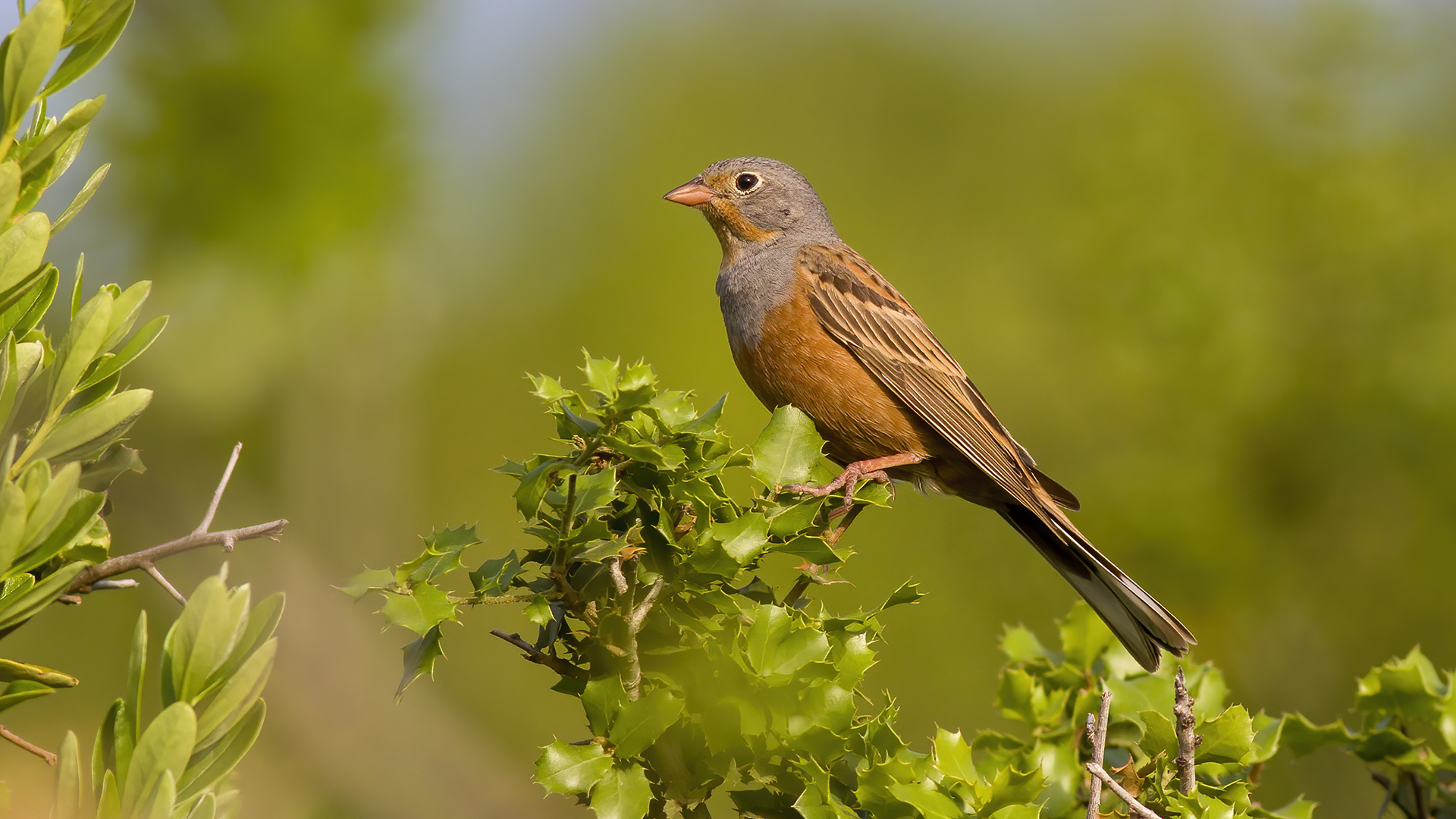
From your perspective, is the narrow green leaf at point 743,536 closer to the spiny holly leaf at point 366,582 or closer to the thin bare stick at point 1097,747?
the spiny holly leaf at point 366,582

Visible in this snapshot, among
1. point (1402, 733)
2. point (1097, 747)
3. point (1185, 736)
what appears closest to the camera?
point (1097, 747)

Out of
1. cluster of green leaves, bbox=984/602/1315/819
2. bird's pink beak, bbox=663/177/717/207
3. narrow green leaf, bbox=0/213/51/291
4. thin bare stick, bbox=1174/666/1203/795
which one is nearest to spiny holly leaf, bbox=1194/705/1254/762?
cluster of green leaves, bbox=984/602/1315/819

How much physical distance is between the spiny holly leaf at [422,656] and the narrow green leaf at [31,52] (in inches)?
47.3

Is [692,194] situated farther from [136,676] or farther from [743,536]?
[136,676]

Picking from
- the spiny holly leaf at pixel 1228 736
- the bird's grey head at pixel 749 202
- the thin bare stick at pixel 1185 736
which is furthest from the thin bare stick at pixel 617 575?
the bird's grey head at pixel 749 202

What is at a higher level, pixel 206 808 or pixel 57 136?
pixel 57 136

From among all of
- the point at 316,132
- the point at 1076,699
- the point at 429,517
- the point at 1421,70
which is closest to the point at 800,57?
the point at 429,517

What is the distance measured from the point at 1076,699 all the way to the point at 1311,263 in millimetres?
8197

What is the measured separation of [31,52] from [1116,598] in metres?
3.83

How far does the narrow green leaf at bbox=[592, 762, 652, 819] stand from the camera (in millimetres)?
2346

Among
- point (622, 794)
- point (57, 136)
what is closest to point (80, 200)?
point (57, 136)

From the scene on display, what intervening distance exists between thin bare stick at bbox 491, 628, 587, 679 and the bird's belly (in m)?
2.45

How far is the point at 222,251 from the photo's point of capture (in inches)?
350

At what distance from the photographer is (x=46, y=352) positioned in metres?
1.94
